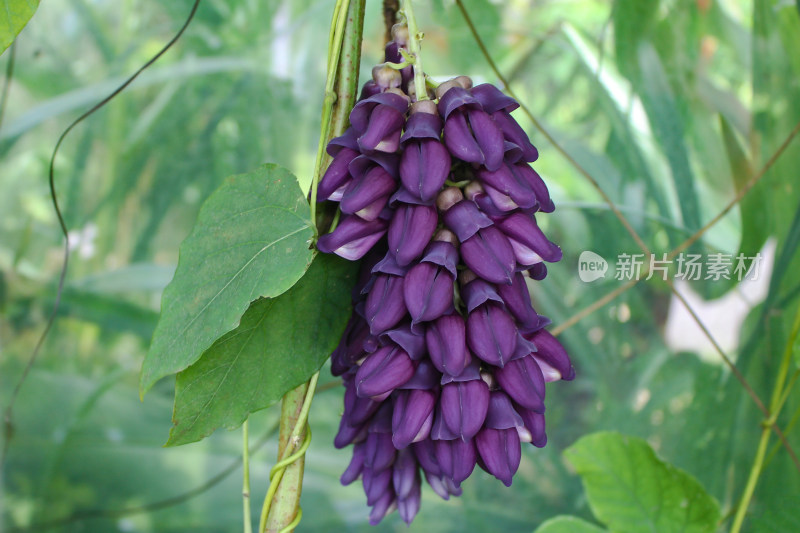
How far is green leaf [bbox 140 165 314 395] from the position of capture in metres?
0.33

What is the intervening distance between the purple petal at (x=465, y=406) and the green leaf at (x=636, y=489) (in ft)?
0.89

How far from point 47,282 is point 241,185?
0.80 meters

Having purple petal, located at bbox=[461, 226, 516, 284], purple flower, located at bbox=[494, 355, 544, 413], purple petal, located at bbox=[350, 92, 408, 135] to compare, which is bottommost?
purple flower, located at bbox=[494, 355, 544, 413]

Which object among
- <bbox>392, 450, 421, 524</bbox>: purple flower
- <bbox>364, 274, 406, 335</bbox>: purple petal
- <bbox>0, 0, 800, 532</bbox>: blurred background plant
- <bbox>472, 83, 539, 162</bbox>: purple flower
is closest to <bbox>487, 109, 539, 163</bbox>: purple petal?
<bbox>472, 83, 539, 162</bbox>: purple flower

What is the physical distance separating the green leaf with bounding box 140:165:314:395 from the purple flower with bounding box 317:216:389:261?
13 millimetres

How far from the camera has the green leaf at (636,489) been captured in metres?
0.55

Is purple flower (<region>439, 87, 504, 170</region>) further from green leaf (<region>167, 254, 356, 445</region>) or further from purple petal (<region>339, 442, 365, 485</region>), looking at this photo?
purple petal (<region>339, 442, 365, 485</region>)

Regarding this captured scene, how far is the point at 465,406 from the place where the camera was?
33 cm

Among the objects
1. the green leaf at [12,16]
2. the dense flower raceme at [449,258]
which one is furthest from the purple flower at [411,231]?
the green leaf at [12,16]

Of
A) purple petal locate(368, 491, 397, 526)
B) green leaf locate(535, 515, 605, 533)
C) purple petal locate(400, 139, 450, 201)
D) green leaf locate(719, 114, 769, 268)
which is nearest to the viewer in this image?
purple petal locate(400, 139, 450, 201)

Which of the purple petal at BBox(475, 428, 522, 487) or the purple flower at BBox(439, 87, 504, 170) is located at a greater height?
the purple flower at BBox(439, 87, 504, 170)

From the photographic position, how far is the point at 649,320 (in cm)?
100

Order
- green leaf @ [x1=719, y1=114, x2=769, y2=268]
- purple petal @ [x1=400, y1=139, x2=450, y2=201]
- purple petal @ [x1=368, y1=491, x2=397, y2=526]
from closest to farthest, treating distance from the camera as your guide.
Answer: purple petal @ [x1=400, y1=139, x2=450, y2=201], purple petal @ [x1=368, y1=491, x2=397, y2=526], green leaf @ [x1=719, y1=114, x2=769, y2=268]

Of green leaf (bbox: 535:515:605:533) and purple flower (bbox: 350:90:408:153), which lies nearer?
purple flower (bbox: 350:90:408:153)
